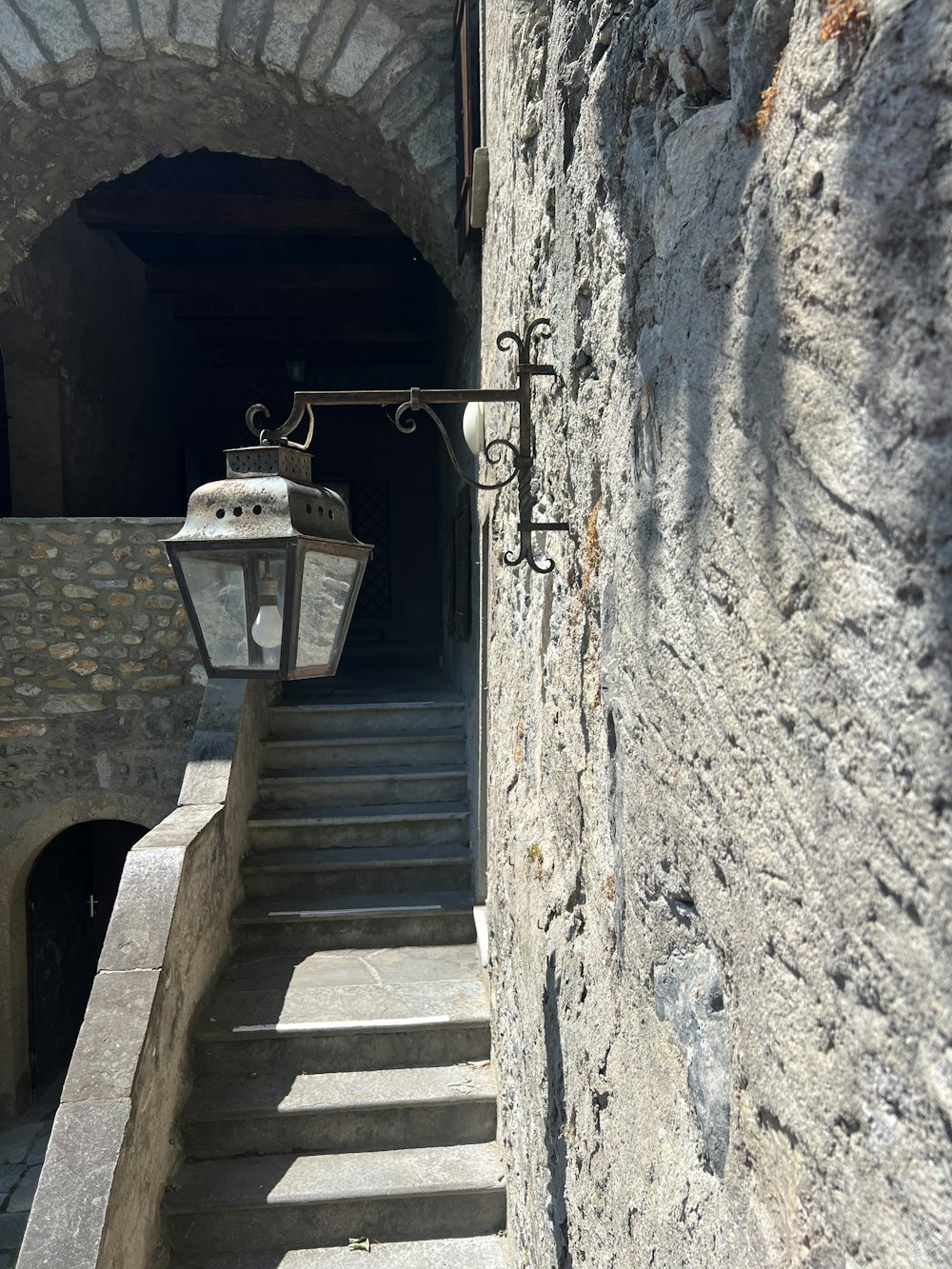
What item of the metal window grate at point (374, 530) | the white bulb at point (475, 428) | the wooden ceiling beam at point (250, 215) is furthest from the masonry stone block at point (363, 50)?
the metal window grate at point (374, 530)

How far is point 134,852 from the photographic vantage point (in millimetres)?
3771

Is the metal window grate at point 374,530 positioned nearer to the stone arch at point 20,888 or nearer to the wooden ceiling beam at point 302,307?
the wooden ceiling beam at point 302,307

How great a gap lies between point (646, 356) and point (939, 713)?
2.75ft

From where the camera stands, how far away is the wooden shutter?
168 inches

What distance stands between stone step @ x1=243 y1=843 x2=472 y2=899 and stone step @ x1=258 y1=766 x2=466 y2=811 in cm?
36

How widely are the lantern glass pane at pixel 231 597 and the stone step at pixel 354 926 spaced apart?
307 centimetres

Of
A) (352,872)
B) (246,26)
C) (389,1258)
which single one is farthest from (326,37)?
(389,1258)

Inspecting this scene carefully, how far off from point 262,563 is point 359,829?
11.8 ft

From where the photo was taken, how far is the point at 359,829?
516 cm

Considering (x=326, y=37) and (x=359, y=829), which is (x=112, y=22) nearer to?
(x=326, y=37)

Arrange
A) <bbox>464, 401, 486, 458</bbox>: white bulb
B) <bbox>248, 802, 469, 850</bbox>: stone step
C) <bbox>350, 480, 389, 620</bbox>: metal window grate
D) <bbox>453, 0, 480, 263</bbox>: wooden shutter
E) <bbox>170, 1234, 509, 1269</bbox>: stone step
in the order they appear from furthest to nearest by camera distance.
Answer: <bbox>350, 480, 389, 620</bbox>: metal window grate < <bbox>248, 802, 469, 850</bbox>: stone step < <bbox>453, 0, 480, 263</bbox>: wooden shutter < <bbox>464, 401, 486, 458</bbox>: white bulb < <bbox>170, 1234, 509, 1269</bbox>: stone step

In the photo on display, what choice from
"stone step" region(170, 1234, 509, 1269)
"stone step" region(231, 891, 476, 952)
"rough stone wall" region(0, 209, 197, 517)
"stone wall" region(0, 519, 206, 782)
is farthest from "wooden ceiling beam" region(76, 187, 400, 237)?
"stone step" region(170, 1234, 509, 1269)

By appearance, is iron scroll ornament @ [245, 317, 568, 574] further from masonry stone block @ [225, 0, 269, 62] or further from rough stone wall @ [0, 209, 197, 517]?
rough stone wall @ [0, 209, 197, 517]

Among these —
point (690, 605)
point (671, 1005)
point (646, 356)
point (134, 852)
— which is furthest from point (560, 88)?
point (134, 852)
